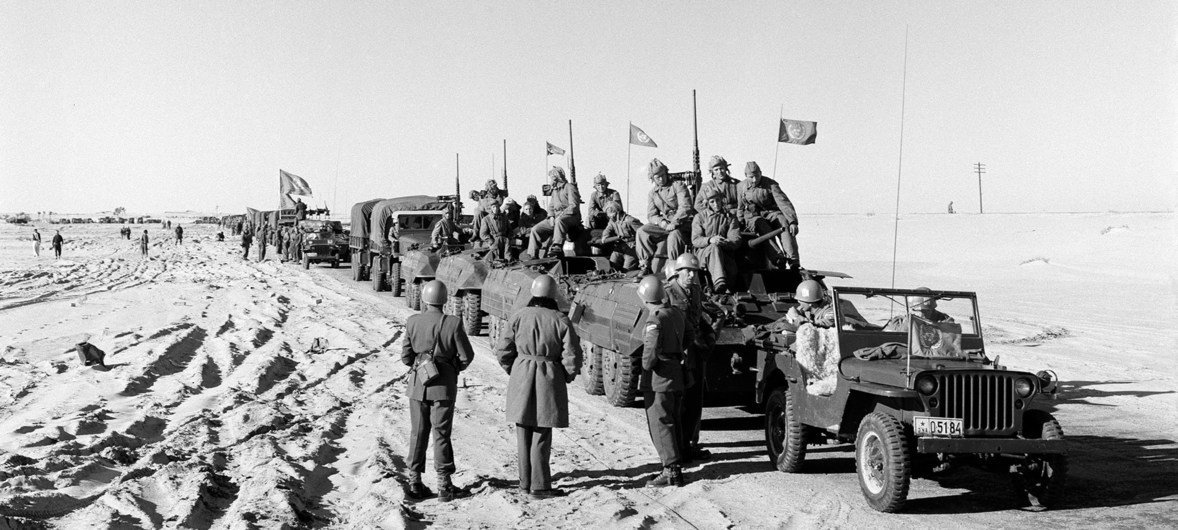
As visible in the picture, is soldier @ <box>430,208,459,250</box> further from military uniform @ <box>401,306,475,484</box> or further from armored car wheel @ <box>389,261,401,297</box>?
military uniform @ <box>401,306,475,484</box>

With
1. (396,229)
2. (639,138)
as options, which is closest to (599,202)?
(639,138)

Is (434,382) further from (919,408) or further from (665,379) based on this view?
(919,408)

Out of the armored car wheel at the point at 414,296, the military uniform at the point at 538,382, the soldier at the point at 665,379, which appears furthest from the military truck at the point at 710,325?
the armored car wheel at the point at 414,296

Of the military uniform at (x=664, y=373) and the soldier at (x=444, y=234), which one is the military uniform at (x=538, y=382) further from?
the soldier at (x=444, y=234)

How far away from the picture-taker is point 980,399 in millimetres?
6926

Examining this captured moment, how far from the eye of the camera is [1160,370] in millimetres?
14039

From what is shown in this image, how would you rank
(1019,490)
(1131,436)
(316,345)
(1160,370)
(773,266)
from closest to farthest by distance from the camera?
(1019,490) < (1131,436) < (773,266) < (1160,370) < (316,345)

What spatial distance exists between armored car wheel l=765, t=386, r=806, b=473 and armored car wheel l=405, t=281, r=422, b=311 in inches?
500

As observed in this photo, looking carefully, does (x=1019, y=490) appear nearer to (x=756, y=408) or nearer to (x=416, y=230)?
(x=756, y=408)

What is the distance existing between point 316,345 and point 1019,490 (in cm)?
1040

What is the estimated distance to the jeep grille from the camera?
6891mm

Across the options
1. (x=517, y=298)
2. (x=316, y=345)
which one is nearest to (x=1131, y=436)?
(x=517, y=298)

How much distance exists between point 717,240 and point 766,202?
202 cm

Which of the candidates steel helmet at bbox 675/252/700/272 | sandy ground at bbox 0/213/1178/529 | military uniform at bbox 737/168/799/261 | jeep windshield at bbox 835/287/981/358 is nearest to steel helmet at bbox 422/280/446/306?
sandy ground at bbox 0/213/1178/529
